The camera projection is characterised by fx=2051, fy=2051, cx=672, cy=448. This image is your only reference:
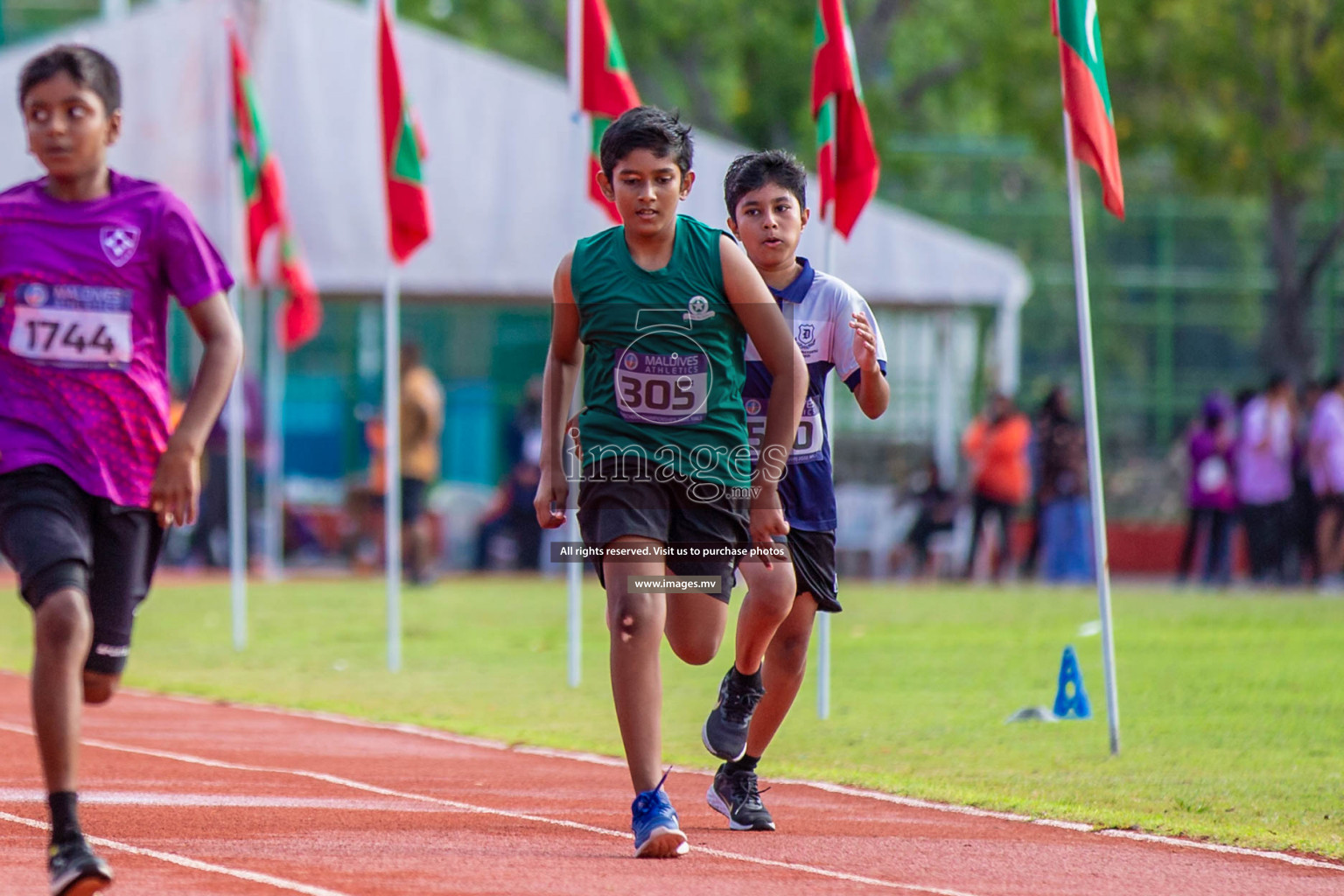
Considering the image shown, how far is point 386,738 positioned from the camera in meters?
9.23

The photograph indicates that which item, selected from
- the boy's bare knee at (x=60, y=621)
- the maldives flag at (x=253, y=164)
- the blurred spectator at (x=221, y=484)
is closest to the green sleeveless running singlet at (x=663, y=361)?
the boy's bare knee at (x=60, y=621)

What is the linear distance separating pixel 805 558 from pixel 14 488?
2653mm

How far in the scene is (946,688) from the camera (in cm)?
1159

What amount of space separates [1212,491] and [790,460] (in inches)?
617

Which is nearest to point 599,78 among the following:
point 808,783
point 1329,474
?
point 808,783

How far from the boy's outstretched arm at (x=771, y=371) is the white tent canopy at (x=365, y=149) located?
1462cm

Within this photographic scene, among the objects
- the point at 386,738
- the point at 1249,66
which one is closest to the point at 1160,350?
the point at 1249,66

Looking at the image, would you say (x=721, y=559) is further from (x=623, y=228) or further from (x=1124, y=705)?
(x=1124, y=705)

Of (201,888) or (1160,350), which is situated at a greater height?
(1160,350)

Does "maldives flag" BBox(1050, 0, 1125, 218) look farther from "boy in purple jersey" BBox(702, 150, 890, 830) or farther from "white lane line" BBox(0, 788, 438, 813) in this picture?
"white lane line" BBox(0, 788, 438, 813)

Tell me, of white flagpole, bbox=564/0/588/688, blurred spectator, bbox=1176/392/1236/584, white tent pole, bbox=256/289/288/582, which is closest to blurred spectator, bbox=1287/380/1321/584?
blurred spectator, bbox=1176/392/1236/584

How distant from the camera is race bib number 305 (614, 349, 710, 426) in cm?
596

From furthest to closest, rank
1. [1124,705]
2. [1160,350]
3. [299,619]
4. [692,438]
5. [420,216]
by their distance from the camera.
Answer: [1160,350], [299,619], [420,216], [1124,705], [692,438]

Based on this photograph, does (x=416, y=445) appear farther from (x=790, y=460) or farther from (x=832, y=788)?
(x=790, y=460)
